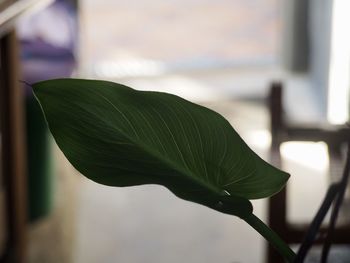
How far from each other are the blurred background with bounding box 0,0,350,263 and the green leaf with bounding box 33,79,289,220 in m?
0.25

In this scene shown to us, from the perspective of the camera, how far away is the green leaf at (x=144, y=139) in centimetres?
51

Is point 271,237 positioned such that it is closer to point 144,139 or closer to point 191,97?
point 144,139

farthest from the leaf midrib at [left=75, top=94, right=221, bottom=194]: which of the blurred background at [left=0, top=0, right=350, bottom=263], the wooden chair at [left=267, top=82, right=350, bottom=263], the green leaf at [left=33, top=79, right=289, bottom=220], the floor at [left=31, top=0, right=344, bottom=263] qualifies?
the floor at [left=31, top=0, right=344, bottom=263]

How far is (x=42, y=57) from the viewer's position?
2230 mm

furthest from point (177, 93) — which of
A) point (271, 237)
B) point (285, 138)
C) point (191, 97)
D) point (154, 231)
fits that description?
point (271, 237)

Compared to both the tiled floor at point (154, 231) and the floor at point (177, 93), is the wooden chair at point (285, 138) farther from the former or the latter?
the tiled floor at point (154, 231)

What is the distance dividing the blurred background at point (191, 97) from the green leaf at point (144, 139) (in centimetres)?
25

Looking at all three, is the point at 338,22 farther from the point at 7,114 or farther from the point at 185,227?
the point at 7,114

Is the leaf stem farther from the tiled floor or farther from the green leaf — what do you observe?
the tiled floor

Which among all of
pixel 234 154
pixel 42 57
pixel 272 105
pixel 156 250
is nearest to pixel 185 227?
pixel 156 250

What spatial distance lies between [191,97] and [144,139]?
2.76 m

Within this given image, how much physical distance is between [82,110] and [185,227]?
1.79 metres

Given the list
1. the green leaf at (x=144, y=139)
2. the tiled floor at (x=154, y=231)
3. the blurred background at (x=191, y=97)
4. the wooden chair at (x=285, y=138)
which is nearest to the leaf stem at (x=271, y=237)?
the green leaf at (x=144, y=139)

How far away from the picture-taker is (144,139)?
0.53 meters
